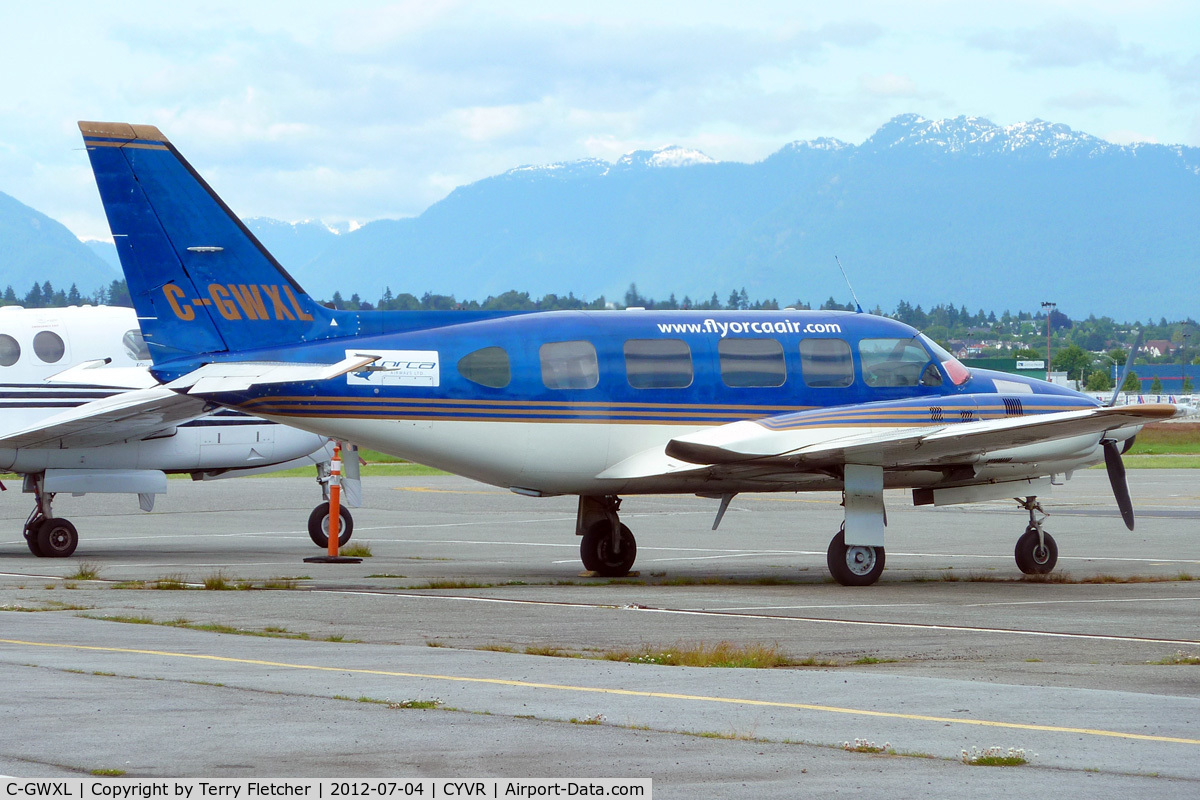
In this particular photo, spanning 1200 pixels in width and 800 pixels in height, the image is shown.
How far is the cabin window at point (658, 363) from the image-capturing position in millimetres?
17562

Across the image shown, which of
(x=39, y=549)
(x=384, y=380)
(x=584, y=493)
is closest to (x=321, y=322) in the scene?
(x=384, y=380)

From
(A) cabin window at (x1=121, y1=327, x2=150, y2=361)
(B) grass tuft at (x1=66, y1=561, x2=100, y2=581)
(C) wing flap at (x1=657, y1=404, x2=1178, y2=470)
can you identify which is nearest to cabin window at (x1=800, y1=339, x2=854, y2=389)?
(C) wing flap at (x1=657, y1=404, x2=1178, y2=470)

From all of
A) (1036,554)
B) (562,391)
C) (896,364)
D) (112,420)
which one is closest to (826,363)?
(896,364)

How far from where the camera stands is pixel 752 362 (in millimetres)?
18000

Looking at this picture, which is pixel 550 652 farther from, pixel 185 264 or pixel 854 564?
pixel 185 264

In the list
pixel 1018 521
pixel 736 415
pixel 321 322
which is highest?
pixel 321 322

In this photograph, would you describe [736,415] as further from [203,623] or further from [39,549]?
[39,549]

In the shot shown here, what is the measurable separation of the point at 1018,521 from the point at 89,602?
65.1 feet

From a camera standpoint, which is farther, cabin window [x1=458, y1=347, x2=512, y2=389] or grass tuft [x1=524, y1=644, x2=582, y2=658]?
cabin window [x1=458, y1=347, x2=512, y2=389]

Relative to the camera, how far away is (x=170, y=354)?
1698 cm

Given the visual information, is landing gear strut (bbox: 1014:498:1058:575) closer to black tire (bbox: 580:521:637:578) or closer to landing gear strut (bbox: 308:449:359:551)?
black tire (bbox: 580:521:637:578)

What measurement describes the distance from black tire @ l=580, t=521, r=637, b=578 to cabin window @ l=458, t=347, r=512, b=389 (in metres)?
2.71

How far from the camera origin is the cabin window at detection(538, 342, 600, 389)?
56.4 ft

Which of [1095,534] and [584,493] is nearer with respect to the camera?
[584,493]
